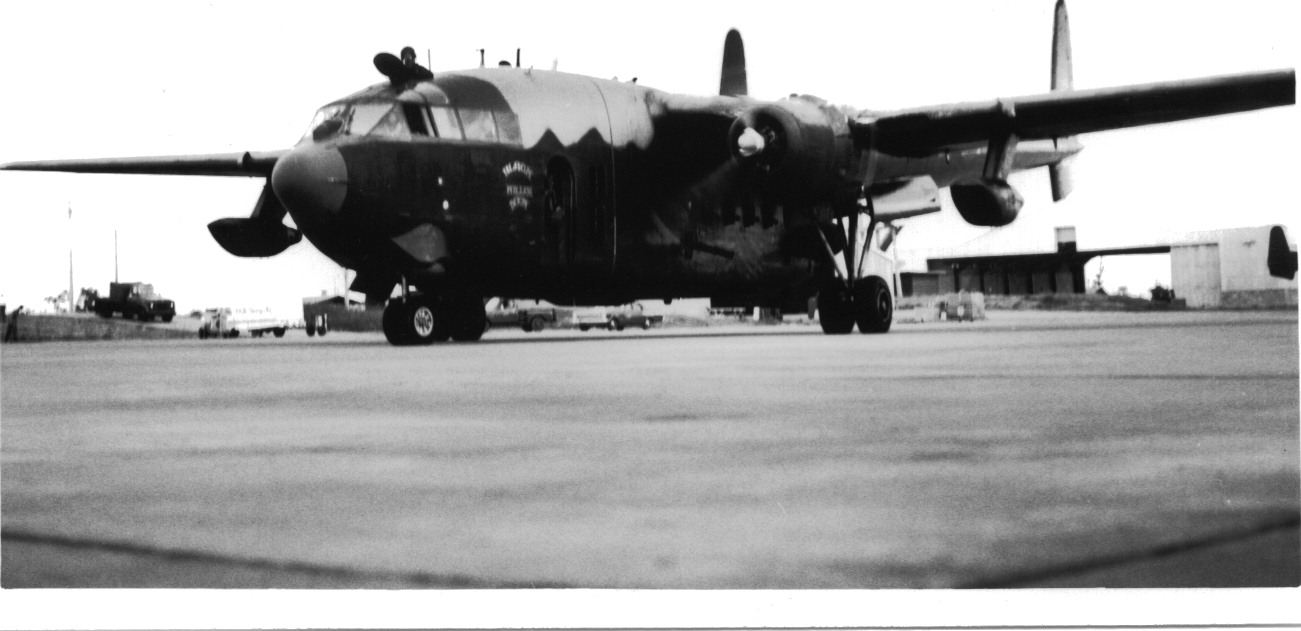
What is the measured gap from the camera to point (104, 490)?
4.00m

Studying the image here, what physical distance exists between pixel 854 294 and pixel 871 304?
1.05 feet

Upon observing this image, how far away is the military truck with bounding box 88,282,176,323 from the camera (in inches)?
377

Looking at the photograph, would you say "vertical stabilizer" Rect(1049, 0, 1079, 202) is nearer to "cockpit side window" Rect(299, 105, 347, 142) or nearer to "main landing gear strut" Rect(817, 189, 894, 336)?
"main landing gear strut" Rect(817, 189, 894, 336)

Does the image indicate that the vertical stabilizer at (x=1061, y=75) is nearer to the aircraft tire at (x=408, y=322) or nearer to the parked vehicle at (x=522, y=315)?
the aircraft tire at (x=408, y=322)

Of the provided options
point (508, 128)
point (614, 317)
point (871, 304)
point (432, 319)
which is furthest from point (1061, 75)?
point (614, 317)

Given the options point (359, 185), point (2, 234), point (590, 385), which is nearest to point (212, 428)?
point (2, 234)

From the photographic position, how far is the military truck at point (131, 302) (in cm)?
957

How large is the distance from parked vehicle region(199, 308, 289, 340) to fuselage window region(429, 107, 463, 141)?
4.17m

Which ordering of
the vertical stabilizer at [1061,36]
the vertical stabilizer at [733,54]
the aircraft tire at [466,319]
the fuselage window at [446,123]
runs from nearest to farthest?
the vertical stabilizer at [1061,36] < the vertical stabilizer at [733,54] < the fuselage window at [446,123] < the aircraft tire at [466,319]

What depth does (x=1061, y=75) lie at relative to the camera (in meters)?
11.2

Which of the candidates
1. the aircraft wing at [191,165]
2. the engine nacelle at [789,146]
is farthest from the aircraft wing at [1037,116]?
the aircraft wing at [191,165]

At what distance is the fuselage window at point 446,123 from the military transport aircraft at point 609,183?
1.0 inches

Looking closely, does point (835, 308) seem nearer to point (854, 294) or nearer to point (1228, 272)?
point (854, 294)

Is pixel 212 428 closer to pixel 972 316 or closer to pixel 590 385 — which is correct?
pixel 590 385
